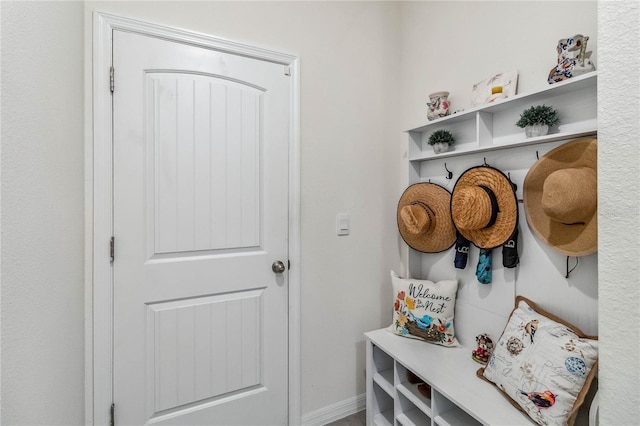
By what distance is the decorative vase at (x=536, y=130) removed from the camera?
3.94 ft

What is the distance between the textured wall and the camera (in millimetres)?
604

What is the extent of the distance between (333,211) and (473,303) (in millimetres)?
876

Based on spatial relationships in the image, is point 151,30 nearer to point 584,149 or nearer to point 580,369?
point 584,149

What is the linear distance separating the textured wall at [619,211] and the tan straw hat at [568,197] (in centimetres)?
43

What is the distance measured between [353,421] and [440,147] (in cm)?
165

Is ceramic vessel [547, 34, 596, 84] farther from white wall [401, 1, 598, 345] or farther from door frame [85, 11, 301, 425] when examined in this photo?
door frame [85, 11, 301, 425]

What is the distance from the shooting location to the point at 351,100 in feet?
6.13

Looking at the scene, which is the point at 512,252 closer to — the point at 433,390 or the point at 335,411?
the point at 433,390

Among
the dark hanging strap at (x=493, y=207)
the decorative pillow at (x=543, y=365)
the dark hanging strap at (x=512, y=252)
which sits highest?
the dark hanging strap at (x=493, y=207)

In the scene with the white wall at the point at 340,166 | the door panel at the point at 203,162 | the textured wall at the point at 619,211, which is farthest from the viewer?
the white wall at the point at 340,166

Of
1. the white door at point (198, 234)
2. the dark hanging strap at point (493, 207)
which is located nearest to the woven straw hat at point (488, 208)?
the dark hanging strap at point (493, 207)

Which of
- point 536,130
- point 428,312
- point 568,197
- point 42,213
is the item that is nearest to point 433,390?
point 428,312

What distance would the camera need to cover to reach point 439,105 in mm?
1630

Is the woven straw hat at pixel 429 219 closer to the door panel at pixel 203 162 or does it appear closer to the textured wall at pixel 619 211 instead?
the door panel at pixel 203 162
